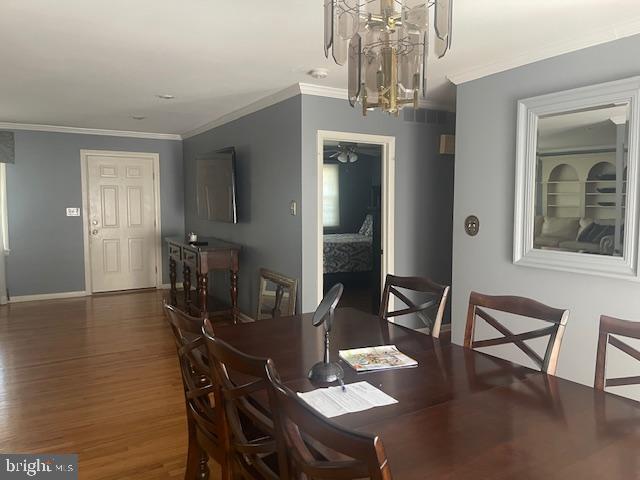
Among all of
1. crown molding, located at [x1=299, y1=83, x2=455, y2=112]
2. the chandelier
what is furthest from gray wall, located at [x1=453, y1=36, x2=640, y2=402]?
the chandelier

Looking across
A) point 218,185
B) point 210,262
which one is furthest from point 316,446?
point 218,185

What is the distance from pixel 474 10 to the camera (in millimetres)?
2441

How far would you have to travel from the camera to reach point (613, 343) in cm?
165

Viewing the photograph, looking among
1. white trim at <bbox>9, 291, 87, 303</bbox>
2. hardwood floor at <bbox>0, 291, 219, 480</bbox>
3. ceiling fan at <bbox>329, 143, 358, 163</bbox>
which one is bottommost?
hardwood floor at <bbox>0, 291, 219, 480</bbox>

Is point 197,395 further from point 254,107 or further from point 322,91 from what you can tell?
point 254,107

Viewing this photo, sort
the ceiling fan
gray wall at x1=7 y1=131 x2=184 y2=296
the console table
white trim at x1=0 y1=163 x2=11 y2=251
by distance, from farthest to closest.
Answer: the ceiling fan, gray wall at x1=7 y1=131 x2=184 y2=296, white trim at x1=0 y1=163 x2=11 y2=251, the console table

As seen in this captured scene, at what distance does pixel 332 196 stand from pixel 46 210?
444cm

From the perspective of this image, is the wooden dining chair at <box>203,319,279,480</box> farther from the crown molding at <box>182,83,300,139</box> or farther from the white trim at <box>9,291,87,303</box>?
the white trim at <box>9,291,87,303</box>

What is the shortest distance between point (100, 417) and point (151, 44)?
7.60 ft

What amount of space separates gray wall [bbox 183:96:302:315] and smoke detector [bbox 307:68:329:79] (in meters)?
0.42

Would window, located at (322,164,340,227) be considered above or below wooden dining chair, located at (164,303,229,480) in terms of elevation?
above

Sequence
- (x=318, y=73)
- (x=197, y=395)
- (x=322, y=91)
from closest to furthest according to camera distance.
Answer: (x=197, y=395), (x=318, y=73), (x=322, y=91)

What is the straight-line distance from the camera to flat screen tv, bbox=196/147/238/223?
5.01 meters

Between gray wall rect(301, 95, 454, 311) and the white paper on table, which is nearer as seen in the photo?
the white paper on table
